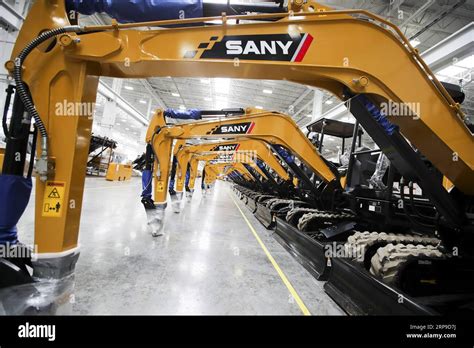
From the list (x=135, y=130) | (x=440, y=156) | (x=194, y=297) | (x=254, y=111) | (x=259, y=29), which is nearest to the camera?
(x=259, y=29)

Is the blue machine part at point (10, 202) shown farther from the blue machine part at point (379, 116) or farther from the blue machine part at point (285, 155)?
the blue machine part at point (285, 155)

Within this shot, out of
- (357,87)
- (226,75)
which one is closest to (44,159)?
(226,75)

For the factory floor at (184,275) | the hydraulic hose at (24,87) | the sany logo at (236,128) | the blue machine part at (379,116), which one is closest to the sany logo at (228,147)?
the sany logo at (236,128)

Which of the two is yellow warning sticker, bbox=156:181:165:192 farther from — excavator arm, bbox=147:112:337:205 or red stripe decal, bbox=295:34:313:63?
red stripe decal, bbox=295:34:313:63

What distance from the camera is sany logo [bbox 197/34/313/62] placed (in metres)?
2.02

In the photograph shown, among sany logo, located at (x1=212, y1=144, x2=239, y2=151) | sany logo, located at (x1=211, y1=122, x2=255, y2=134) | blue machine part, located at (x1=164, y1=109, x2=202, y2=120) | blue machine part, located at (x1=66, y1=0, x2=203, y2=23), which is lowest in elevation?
sany logo, located at (x1=212, y1=144, x2=239, y2=151)

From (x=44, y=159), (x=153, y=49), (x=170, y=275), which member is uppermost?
(x=153, y=49)

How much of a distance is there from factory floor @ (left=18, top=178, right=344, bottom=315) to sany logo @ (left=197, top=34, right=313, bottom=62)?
7.80ft

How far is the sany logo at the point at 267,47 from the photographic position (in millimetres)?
2021

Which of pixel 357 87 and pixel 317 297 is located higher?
pixel 357 87

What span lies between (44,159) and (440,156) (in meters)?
3.49

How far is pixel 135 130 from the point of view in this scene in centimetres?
4138

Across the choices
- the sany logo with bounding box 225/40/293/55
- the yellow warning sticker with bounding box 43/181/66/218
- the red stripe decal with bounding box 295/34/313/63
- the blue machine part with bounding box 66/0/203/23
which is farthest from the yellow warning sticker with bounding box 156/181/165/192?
the red stripe decal with bounding box 295/34/313/63

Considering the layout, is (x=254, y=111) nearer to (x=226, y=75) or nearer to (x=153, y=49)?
(x=226, y=75)
